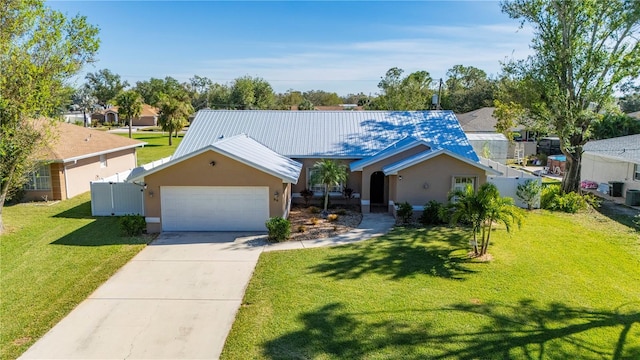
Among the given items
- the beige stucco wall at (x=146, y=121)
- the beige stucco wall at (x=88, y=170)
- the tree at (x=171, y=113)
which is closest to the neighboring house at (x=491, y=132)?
the beige stucco wall at (x=88, y=170)

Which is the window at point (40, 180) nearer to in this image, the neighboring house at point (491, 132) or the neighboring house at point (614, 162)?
the neighboring house at point (491, 132)

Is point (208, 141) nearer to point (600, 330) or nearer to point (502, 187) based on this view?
point (502, 187)

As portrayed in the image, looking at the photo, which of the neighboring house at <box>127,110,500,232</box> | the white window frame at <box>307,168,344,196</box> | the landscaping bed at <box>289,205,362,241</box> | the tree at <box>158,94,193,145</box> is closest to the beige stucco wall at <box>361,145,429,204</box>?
the neighboring house at <box>127,110,500,232</box>

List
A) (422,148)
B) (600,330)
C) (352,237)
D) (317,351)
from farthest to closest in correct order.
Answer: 1. (422,148)
2. (352,237)
3. (600,330)
4. (317,351)

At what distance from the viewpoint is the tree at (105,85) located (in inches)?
4008

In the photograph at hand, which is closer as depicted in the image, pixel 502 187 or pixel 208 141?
pixel 502 187

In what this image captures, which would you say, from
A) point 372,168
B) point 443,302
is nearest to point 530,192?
point 372,168

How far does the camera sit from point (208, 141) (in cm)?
2231

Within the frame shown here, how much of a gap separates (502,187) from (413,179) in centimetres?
550

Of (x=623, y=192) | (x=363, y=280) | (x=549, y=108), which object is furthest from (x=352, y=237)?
(x=623, y=192)

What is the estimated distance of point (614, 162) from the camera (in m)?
23.8

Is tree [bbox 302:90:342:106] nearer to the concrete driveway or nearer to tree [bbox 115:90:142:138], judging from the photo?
tree [bbox 115:90:142:138]

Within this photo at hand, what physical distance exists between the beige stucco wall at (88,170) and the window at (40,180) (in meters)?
0.81

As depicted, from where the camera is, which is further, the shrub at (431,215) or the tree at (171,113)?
the tree at (171,113)
